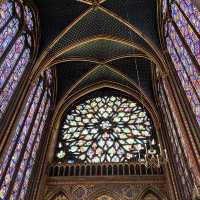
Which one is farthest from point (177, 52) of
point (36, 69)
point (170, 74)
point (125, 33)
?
point (36, 69)

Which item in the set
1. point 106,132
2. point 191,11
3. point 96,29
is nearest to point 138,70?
point 96,29

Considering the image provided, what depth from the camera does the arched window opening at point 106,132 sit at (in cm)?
1582

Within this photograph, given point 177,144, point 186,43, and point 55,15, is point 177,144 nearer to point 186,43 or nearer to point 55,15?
point 186,43

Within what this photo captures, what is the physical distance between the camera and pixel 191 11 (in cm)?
1184

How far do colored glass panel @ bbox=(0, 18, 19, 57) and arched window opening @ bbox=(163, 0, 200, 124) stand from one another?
6863 mm

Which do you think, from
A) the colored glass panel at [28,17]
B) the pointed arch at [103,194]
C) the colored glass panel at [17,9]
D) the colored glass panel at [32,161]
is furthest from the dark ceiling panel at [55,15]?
the pointed arch at [103,194]

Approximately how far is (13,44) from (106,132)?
664cm

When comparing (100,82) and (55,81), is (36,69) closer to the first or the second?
(55,81)

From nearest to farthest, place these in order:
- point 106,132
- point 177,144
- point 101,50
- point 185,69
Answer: point 185,69 → point 177,144 → point 106,132 → point 101,50

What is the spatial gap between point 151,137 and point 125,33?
18.0 feet

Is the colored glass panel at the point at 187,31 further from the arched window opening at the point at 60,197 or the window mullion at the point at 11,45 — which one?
the arched window opening at the point at 60,197

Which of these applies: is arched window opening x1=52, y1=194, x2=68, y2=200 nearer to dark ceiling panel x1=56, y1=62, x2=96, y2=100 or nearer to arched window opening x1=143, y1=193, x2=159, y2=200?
arched window opening x1=143, y1=193, x2=159, y2=200

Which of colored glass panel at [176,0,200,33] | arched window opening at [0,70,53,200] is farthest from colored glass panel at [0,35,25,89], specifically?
colored glass panel at [176,0,200,33]

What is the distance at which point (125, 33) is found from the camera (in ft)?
54.0
